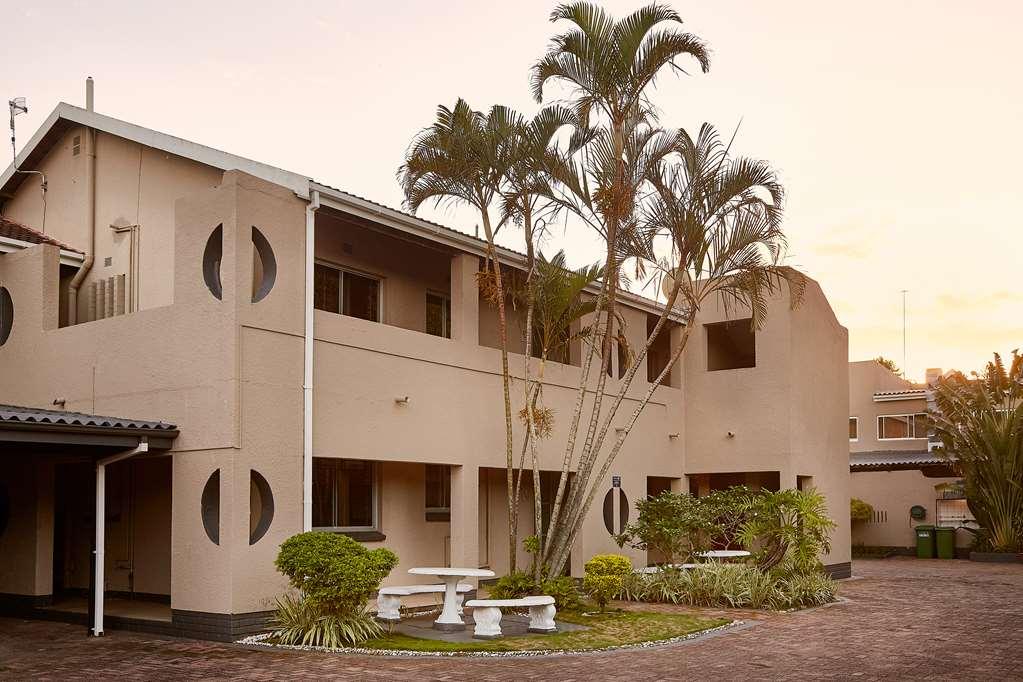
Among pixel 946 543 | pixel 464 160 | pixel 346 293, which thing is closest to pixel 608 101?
pixel 464 160

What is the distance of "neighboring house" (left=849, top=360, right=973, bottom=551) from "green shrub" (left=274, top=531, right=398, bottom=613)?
2127 cm

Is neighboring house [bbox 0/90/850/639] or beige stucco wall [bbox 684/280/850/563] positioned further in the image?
beige stucco wall [bbox 684/280/850/563]

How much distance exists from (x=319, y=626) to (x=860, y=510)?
2338 centimetres

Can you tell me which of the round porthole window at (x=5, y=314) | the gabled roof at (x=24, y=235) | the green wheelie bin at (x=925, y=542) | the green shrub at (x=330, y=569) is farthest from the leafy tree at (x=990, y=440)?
the round porthole window at (x=5, y=314)

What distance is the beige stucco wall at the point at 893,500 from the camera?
31297mm

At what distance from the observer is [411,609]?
1538 cm

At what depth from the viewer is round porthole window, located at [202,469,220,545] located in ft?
41.7

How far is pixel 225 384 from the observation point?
12727 mm

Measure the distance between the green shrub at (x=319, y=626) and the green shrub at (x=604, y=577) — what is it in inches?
146

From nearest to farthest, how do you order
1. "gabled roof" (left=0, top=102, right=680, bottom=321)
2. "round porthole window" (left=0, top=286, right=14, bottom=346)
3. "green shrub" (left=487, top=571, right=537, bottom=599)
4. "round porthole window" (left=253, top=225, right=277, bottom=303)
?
"round porthole window" (left=253, top=225, right=277, bottom=303), "gabled roof" (left=0, top=102, right=680, bottom=321), "green shrub" (left=487, top=571, right=537, bottom=599), "round porthole window" (left=0, top=286, right=14, bottom=346)

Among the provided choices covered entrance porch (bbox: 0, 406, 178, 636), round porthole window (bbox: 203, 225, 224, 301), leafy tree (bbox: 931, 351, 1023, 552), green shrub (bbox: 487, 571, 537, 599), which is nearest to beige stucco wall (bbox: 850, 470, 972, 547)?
leafy tree (bbox: 931, 351, 1023, 552)

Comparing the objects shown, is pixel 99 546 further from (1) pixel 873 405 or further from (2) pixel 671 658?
(1) pixel 873 405

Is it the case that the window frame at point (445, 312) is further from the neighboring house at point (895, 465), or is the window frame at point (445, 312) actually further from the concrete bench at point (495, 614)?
the neighboring house at point (895, 465)

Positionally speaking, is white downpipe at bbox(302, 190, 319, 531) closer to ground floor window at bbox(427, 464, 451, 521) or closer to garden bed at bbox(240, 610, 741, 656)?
garden bed at bbox(240, 610, 741, 656)
